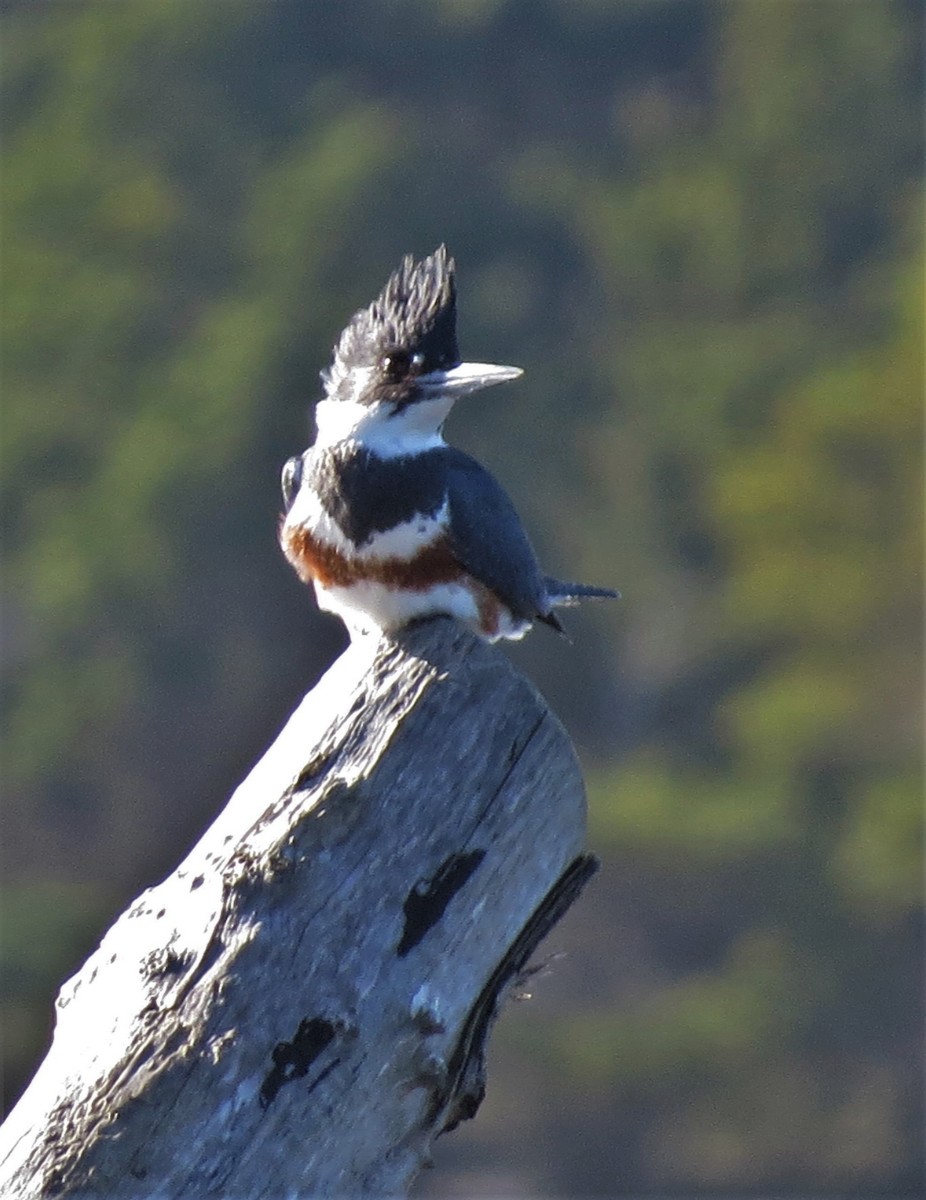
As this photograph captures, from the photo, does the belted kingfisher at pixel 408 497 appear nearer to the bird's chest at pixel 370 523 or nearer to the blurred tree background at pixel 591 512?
the bird's chest at pixel 370 523

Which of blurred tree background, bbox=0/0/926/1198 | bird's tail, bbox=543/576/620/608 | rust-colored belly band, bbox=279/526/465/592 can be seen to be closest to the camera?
rust-colored belly band, bbox=279/526/465/592

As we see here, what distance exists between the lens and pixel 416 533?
3639mm

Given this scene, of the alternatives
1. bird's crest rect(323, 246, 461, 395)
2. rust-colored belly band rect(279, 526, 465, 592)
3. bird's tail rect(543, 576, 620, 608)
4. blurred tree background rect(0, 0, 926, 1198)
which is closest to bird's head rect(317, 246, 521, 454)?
bird's crest rect(323, 246, 461, 395)

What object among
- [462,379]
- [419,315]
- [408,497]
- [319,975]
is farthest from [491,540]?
[319,975]

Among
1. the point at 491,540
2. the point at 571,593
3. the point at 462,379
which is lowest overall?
the point at 571,593

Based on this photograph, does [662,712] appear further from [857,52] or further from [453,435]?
[857,52]

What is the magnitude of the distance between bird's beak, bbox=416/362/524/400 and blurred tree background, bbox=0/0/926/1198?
34.6ft

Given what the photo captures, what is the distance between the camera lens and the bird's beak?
11.7ft

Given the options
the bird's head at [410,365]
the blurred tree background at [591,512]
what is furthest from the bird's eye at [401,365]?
the blurred tree background at [591,512]

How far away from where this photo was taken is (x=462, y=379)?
A: 3678 millimetres

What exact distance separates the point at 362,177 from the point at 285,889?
18.5 m

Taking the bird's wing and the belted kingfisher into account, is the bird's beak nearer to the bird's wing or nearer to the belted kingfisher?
the belted kingfisher

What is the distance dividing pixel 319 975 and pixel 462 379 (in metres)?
1.49

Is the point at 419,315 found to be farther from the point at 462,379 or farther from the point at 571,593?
the point at 571,593
